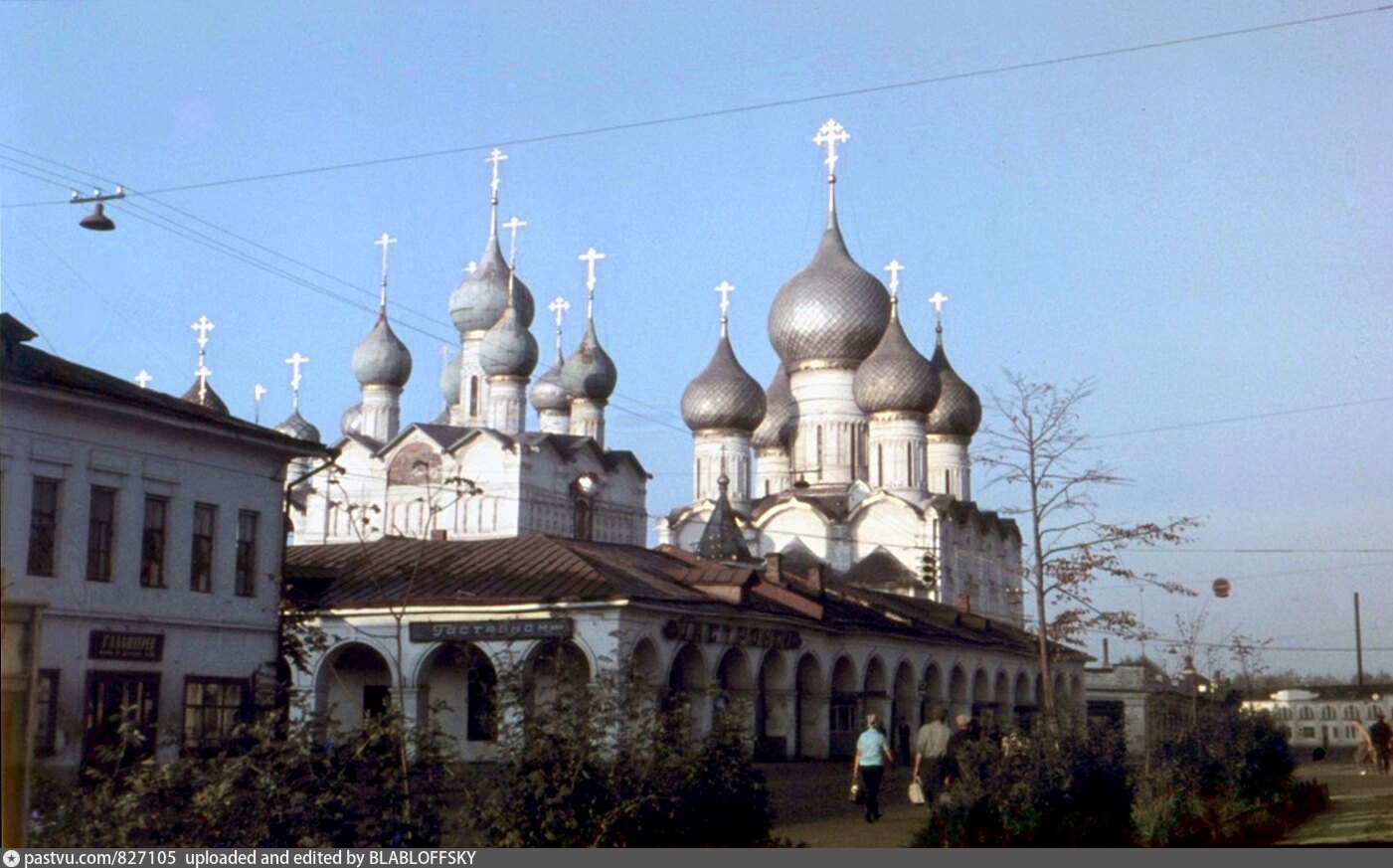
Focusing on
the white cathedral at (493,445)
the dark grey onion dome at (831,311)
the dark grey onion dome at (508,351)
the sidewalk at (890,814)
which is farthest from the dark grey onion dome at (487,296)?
the sidewalk at (890,814)

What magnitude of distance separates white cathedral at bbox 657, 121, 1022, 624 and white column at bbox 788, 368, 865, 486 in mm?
47

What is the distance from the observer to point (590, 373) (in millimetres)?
63344

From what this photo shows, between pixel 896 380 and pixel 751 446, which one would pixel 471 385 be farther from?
pixel 896 380

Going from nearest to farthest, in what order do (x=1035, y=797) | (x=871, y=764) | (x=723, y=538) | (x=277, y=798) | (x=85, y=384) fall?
(x=277, y=798), (x=1035, y=797), (x=85, y=384), (x=871, y=764), (x=723, y=538)

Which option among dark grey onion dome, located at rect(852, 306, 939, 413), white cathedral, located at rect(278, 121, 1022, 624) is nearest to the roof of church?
white cathedral, located at rect(278, 121, 1022, 624)

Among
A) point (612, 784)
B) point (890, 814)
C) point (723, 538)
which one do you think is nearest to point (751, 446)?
point (723, 538)

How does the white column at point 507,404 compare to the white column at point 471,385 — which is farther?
the white column at point 471,385

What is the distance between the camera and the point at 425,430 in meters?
59.2

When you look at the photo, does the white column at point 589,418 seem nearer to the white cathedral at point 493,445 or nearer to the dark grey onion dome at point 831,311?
the white cathedral at point 493,445

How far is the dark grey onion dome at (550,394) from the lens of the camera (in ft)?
213

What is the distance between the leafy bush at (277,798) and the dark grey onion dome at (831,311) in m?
50.9

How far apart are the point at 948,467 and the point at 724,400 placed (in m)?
9.32
